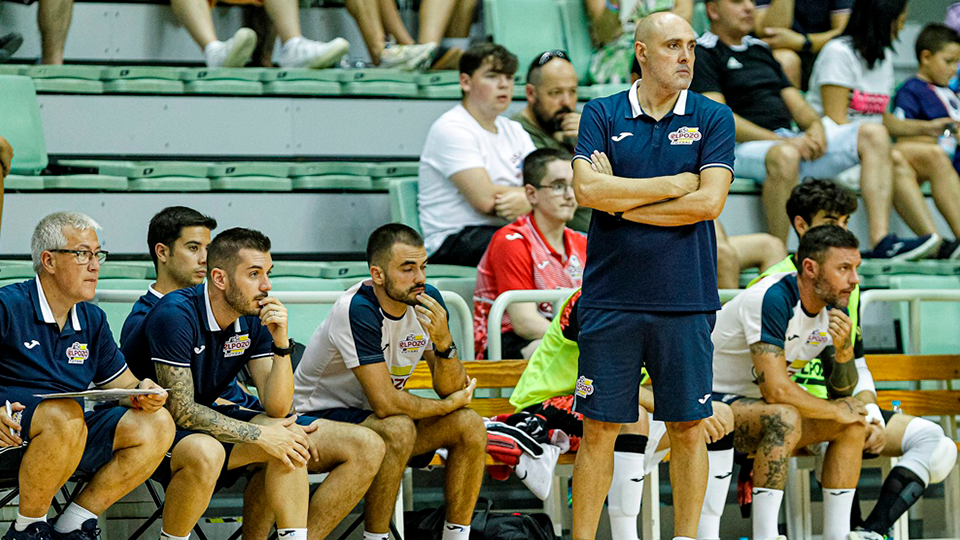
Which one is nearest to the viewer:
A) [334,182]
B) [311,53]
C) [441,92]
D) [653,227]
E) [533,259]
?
[653,227]

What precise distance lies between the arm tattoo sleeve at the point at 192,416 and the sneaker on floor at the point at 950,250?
12.6 ft

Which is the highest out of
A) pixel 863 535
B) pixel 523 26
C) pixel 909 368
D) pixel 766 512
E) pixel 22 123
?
pixel 523 26

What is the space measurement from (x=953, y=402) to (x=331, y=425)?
108 inches

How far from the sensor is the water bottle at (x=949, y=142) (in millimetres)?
6691

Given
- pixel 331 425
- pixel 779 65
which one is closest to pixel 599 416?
pixel 331 425

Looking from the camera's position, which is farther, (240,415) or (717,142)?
(240,415)

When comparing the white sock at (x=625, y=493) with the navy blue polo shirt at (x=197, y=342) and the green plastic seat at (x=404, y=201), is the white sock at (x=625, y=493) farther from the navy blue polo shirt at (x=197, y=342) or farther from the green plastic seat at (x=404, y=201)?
the green plastic seat at (x=404, y=201)

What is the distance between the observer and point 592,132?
380 cm

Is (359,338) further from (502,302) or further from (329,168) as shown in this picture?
(329,168)

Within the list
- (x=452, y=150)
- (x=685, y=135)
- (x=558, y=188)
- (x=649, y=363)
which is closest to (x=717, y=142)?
(x=685, y=135)

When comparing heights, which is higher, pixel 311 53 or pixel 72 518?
pixel 311 53

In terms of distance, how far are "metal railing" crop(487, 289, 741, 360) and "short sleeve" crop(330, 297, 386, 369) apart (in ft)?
2.19

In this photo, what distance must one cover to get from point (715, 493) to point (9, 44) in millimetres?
4185

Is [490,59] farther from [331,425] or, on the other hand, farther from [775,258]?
[331,425]
